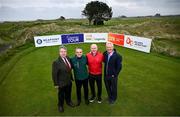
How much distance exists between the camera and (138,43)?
62.0 ft

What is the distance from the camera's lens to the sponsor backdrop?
18547mm

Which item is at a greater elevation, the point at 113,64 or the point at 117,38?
the point at 113,64

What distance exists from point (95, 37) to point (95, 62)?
682 inches

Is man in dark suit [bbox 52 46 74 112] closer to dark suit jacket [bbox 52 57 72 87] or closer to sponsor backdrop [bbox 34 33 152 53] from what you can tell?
dark suit jacket [bbox 52 57 72 87]

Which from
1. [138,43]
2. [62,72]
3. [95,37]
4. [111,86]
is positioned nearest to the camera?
[62,72]

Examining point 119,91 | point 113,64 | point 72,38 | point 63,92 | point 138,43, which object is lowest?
point 119,91

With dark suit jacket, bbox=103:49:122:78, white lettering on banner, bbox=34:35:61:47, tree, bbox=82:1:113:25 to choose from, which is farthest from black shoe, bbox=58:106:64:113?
tree, bbox=82:1:113:25

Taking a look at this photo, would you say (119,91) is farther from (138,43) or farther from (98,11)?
(98,11)

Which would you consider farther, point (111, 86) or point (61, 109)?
point (111, 86)

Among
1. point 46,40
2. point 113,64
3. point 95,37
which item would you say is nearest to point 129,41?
point 95,37

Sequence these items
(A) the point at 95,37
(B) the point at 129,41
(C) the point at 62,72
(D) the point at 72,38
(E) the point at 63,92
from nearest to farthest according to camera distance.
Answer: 1. (C) the point at 62,72
2. (E) the point at 63,92
3. (B) the point at 129,41
4. (D) the point at 72,38
5. (A) the point at 95,37

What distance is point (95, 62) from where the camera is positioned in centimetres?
701

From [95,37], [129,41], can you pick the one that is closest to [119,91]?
[129,41]

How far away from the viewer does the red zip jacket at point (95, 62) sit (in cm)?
700
